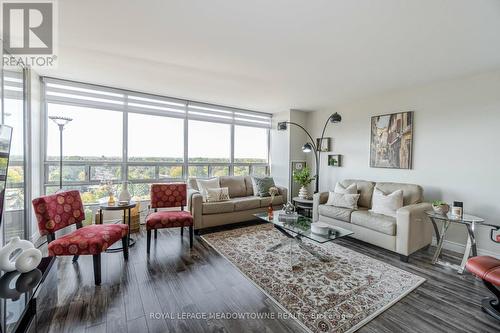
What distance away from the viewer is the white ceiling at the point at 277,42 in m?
1.82

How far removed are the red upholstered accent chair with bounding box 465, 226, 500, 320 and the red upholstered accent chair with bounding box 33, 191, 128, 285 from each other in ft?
11.3

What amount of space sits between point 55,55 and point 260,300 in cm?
373

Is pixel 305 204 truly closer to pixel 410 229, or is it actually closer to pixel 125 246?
pixel 410 229

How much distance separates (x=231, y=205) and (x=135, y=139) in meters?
2.29

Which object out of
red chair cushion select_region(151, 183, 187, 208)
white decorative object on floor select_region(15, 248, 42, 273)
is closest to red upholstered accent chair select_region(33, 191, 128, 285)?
white decorative object on floor select_region(15, 248, 42, 273)

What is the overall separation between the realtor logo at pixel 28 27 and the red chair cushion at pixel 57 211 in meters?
1.68

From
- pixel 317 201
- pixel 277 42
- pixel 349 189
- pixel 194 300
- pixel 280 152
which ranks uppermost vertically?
pixel 277 42

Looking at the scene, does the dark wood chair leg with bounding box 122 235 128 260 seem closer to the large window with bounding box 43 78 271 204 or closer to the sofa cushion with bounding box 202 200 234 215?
the sofa cushion with bounding box 202 200 234 215

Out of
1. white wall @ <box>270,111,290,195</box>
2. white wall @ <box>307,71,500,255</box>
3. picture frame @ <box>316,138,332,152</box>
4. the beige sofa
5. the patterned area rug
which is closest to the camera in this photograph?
the patterned area rug

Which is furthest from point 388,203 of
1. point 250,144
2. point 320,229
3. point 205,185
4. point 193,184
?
point 250,144

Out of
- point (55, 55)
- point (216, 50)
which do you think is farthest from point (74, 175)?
point (216, 50)

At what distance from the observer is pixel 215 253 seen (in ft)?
9.68

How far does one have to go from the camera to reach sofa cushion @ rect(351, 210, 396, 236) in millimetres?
2910

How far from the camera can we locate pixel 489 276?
1.79m
